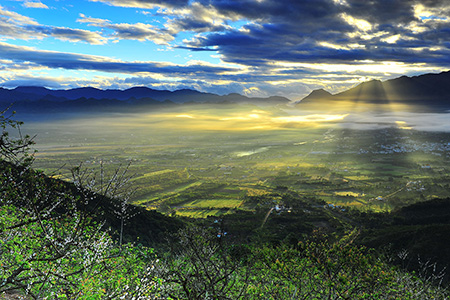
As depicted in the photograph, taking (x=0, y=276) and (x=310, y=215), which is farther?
(x=310, y=215)

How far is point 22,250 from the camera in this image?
18.6 meters

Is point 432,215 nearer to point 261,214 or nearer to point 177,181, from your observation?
point 261,214

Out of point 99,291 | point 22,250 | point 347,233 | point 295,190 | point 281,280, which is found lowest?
point 295,190

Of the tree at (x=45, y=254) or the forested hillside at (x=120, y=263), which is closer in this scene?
the forested hillside at (x=120, y=263)

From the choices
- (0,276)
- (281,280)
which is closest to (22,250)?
(0,276)

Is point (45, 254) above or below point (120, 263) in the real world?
above

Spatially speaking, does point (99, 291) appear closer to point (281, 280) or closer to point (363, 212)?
point (281, 280)

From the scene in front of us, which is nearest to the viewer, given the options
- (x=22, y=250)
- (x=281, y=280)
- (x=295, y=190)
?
(x=22, y=250)

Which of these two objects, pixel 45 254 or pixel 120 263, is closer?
pixel 45 254

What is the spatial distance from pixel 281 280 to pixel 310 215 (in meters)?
88.3

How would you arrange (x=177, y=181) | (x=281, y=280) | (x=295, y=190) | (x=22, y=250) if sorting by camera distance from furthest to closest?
(x=177, y=181)
(x=295, y=190)
(x=281, y=280)
(x=22, y=250)

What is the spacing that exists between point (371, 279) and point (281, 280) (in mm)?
6896

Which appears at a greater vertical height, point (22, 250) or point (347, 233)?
point (22, 250)

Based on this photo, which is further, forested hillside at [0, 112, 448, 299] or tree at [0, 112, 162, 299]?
tree at [0, 112, 162, 299]
